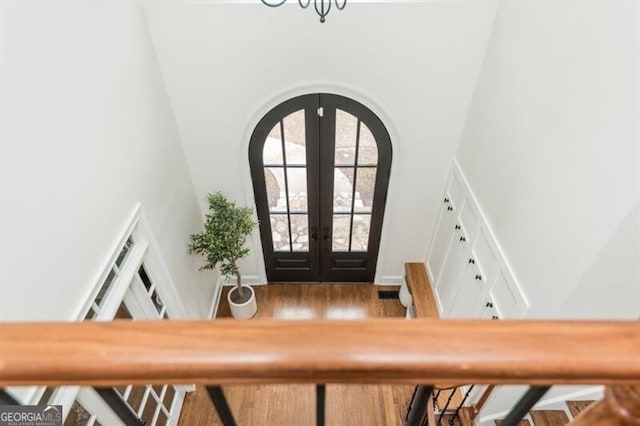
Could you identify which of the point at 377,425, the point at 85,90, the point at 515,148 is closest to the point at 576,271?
the point at 515,148

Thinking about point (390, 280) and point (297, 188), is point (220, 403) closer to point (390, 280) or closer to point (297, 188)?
point (297, 188)

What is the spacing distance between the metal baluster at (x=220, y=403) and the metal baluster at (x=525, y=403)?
0.45 metres

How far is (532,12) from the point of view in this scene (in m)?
2.31

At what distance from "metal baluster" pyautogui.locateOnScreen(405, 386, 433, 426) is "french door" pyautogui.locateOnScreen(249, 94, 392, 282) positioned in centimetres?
297

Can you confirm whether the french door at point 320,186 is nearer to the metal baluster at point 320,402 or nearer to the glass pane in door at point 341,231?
the glass pane in door at point 341,231

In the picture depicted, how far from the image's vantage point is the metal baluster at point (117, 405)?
1.87 ft

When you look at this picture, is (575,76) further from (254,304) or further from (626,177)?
(254,304)

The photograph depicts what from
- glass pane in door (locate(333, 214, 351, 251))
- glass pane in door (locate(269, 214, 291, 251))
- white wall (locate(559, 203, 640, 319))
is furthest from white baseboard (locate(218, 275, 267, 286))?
white wall (locate(559, 203, 640, 319))

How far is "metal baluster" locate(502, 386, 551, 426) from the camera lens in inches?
21.3

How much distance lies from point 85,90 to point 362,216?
2743 mm

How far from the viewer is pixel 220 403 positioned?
59 cm

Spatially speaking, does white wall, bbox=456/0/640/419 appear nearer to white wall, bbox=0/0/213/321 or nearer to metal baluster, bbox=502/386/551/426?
metal baluster, bbox=502/386/551/426

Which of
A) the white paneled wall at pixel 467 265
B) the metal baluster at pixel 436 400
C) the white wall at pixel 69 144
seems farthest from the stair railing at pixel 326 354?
the metal baluster at pixel 436 400

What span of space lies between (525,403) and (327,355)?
33 cm
